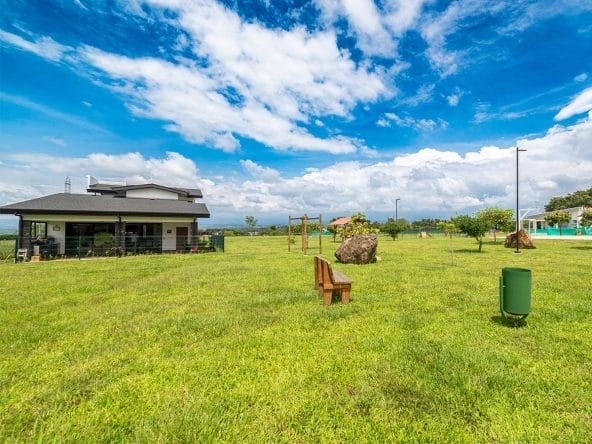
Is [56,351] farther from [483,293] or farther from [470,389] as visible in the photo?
[483,293]

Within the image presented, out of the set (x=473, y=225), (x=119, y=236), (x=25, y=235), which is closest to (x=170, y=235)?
(x=119, y=236)

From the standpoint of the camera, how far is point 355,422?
2803 mm

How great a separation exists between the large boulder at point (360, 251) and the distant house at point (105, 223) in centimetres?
1156

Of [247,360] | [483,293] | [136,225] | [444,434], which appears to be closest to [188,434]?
[247,360]

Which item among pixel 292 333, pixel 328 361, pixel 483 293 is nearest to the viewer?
pixel 328 361

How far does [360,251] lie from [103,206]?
16876 millimetres

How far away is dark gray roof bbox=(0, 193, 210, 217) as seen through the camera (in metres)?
17.8

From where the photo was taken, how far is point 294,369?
379 centimetres

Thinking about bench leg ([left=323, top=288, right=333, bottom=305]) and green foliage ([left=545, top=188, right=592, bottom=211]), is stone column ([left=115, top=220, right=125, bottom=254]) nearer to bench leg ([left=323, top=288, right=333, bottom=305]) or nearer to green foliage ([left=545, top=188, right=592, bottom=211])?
bench leg ([left=323, top=288, right=333, bottom=305])

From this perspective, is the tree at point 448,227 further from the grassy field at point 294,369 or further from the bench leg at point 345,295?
the bench leg at point 345,295

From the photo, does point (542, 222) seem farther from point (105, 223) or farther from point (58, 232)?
point (58, 232)

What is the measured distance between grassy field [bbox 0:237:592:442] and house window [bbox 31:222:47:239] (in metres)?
14.5

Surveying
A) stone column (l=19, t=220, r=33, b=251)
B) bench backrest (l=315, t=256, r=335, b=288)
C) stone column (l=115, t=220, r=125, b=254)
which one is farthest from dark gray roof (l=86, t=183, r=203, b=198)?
bench backrest (l=315, t=256, r=335, b=288)

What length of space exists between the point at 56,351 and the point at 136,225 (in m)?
19.4
